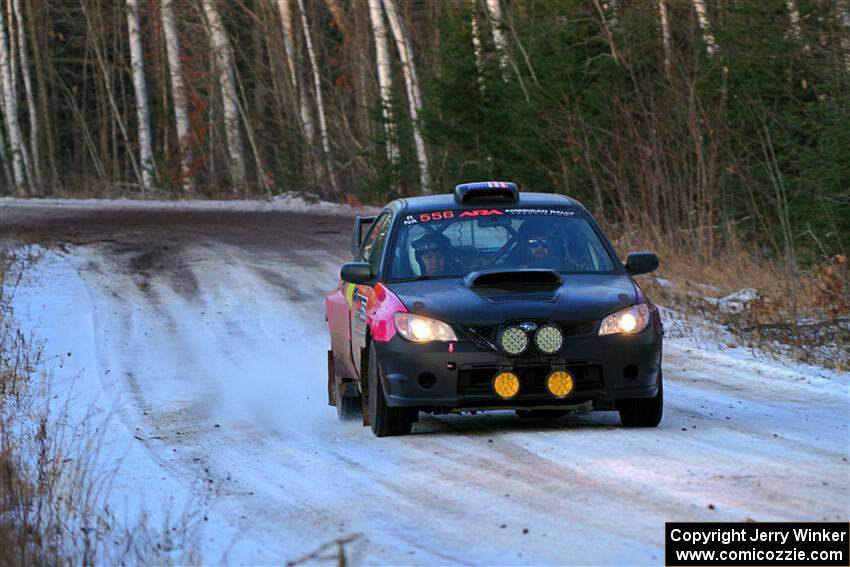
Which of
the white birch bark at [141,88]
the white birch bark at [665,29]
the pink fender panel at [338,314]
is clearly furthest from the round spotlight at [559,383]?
the white birch bark at [141,88]

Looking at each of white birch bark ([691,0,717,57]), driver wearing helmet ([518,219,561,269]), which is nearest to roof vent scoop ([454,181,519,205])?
driver wearing helmet ([518,219,561,269])

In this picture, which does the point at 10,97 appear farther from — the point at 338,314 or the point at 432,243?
the point at 432,243

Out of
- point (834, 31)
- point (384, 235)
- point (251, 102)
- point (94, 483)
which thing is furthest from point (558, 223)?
point (251, 102)

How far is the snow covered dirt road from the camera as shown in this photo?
22.2 ft

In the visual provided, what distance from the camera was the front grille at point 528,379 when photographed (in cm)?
924

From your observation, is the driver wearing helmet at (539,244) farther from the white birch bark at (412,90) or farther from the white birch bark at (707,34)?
the white birch bark at (412,90)

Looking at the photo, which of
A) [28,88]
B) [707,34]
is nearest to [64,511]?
[707,34]

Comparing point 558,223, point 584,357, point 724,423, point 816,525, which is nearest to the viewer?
point 816,525

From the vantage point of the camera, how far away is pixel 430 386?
9305 millimetres

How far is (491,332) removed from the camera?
928cm

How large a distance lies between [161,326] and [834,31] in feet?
29.6

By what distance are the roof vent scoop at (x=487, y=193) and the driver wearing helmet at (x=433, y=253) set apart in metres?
0.40

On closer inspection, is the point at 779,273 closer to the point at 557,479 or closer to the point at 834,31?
the point at 834,31

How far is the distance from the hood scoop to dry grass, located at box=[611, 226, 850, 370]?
380 cm
